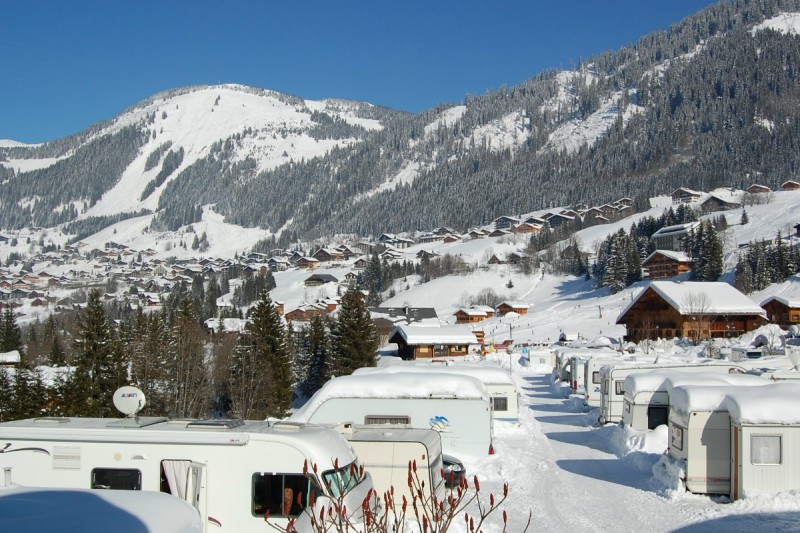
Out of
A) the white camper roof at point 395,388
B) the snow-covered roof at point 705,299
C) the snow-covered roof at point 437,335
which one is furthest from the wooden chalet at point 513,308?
the white camper roof at point 395,388

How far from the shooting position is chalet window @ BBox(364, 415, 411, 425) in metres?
16.3

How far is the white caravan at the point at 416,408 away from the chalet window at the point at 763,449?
5.94m

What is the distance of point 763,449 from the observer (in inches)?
497

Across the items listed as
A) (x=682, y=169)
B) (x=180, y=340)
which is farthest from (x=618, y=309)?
(x=682, y=169)

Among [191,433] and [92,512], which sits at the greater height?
[92,512]

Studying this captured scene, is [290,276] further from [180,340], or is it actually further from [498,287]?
[180,340]

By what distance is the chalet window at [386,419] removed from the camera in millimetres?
16312

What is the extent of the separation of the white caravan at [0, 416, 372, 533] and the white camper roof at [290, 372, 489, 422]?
6.98m

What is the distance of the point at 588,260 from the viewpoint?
335 ft

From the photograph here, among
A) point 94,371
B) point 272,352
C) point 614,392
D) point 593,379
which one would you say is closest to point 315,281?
point 272,352

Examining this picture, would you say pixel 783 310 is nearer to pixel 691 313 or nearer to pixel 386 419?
pixel 691 313

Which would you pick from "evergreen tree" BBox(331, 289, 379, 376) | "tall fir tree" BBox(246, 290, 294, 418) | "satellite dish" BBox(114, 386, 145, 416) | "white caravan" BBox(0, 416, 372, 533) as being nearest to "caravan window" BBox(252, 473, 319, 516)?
"white caravan" BBox(0, 416, 372, 533)

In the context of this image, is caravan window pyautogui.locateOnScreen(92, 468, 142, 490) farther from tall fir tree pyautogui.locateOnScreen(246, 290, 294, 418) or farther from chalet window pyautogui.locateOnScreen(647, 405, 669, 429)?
tall fir tree pyautogui.locateOnScreen(246, 290, 294, 418)

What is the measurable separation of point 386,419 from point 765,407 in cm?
803
